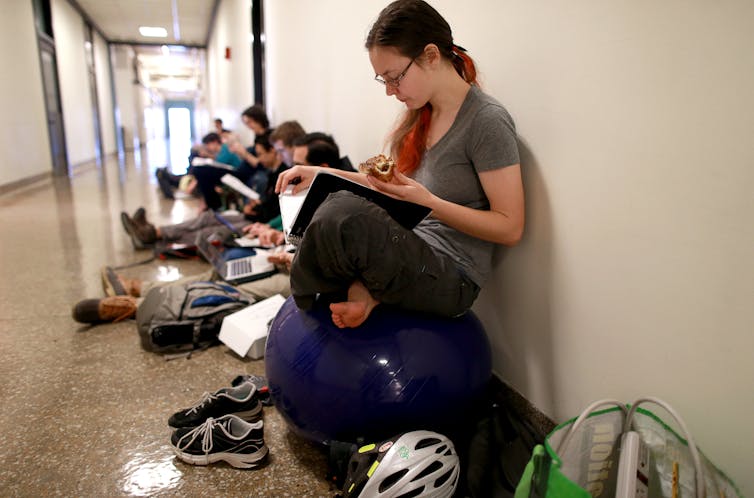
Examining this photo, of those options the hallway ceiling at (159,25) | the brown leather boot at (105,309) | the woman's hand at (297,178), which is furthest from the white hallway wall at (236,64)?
the woman's hand at (297,178)

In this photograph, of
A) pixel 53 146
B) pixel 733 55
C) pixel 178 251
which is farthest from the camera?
pixel 53 146

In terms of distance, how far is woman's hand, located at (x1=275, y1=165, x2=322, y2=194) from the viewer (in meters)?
1.42

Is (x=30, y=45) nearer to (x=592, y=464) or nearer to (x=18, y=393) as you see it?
(x=18, y=393)

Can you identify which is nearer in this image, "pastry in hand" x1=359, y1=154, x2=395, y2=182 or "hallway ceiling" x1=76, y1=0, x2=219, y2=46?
"pastry in hand" x1=359, y1=154, x2=395, y2=182

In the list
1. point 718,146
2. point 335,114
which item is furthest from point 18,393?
point 335,114

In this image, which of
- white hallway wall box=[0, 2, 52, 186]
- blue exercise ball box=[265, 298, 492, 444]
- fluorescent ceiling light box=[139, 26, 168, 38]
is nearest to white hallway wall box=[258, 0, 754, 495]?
blue exercise ball box=[265, 298, 492, 444]

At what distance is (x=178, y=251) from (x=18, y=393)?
1573 millimetres

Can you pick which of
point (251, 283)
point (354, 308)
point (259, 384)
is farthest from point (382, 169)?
point (251, 283)

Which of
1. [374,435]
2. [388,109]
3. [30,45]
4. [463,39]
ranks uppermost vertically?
[30,45]

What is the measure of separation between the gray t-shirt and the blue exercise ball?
0.70ft

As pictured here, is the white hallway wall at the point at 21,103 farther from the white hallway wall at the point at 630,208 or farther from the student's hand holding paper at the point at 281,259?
the white hallway wall at the point at 630,208

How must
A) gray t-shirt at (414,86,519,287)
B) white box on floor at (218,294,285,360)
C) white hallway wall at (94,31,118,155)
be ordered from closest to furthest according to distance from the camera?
1. gray t-shirt at (414,86,519,287)
2. white box on floor at (218,294,285,360)
3. white hallway wall at (94,31,118,155)

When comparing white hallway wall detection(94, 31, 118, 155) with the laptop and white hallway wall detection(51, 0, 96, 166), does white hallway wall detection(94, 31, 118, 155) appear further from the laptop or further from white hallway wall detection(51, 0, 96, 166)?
the laptop

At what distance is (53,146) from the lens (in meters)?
7.10
